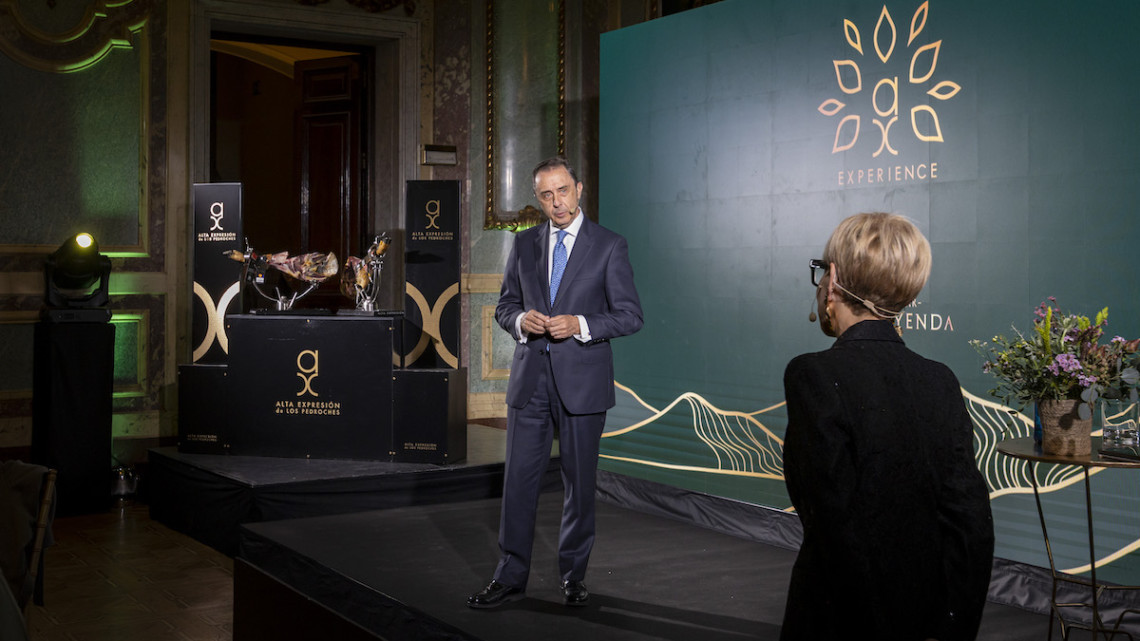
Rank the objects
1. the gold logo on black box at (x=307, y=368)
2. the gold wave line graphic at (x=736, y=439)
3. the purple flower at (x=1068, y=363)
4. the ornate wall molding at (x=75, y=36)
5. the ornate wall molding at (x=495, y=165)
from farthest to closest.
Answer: the ornate wall molding at (x=495, y=165) < the ornate wall molding at (x=75, y=36) < the gold logo on black box at (x=307, y=368) < the gold wave line graphic at (x=736, y=439) < the purple flower at (x=1068, y=363)

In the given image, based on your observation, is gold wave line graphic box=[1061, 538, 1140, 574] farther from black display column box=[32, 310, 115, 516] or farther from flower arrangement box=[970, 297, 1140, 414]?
black display column box=[32, 310, 115, 516]

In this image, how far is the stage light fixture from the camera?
19.1ft

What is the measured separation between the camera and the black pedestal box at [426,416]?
547 centimetres

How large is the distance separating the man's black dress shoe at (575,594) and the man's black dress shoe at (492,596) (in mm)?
167

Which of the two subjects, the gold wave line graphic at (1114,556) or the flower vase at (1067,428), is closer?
the flower vase at (1067,428)

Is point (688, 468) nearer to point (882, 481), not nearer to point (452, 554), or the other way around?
point (452, 554)

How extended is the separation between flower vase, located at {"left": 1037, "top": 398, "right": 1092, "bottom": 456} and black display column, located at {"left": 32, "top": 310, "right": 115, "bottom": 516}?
4.82 metres

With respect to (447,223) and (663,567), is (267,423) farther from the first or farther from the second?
(663,567)

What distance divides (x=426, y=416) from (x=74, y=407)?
196cm

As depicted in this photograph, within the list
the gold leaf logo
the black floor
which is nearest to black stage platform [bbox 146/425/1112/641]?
the black floor

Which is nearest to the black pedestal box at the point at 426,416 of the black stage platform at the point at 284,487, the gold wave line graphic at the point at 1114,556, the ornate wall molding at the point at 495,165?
the black stage platform at the point at 284,487

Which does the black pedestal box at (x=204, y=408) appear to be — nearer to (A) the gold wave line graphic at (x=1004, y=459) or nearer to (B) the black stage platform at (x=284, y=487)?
(B) the black stage platform at (x=284, y=487)

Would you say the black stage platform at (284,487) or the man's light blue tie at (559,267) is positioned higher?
the man's light blue tie at (559,267)

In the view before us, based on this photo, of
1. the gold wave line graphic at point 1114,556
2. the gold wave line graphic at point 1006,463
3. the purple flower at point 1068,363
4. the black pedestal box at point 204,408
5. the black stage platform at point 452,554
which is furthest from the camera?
the black pedestal box at point 204,408
